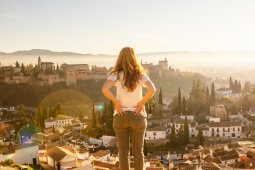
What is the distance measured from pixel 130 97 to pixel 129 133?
0.51 m

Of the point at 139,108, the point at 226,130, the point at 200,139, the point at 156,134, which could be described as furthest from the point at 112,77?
the point at 226,130

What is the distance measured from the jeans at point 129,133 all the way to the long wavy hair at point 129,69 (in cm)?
38

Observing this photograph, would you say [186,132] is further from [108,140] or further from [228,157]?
[228,157]

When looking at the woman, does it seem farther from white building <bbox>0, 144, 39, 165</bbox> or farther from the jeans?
white building <bbox>0, 144, 39, 165</bbox>

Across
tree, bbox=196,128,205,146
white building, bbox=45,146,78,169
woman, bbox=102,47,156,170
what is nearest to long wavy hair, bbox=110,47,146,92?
woman, bbox=102,47,156,170

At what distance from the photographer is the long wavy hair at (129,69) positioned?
4199 millimetres

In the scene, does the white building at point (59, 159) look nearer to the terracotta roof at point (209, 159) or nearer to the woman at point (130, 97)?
the woman at point (130, 97)

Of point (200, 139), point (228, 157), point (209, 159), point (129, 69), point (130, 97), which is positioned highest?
point (129, 69)

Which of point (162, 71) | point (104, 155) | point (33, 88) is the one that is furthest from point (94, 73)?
point (104, 155)

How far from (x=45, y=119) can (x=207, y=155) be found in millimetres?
19944

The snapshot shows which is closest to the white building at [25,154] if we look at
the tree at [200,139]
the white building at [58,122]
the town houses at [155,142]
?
the town houses at [155,142]

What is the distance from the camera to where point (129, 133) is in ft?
14.4

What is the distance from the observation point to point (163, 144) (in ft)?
109

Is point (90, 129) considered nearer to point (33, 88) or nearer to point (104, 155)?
point (104, 155)
